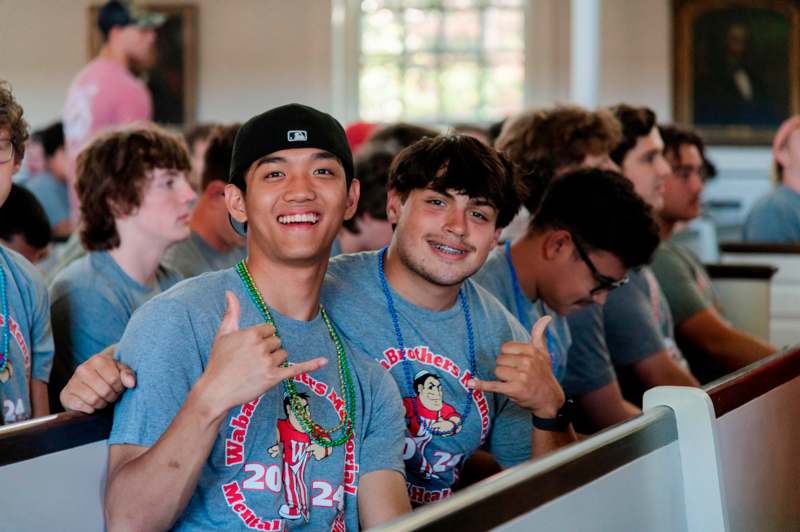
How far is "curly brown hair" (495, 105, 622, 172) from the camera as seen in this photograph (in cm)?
366

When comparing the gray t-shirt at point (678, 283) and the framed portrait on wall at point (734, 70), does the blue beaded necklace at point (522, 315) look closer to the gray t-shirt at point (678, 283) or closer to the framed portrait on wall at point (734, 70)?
the gray t-shirt at point (678, 283)

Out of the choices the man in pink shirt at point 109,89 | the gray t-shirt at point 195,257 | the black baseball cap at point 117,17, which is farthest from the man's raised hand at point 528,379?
the black baseball cap at point 117,17

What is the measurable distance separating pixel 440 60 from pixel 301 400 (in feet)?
30.0

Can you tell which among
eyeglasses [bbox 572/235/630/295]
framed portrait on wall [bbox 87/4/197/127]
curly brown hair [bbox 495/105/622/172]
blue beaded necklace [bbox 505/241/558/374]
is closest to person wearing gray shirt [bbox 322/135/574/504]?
blue beaded necklace [bbox 505/241/558/374]

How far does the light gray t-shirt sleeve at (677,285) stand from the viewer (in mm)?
4328

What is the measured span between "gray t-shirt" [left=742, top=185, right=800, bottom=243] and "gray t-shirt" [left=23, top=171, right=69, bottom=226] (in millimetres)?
3991

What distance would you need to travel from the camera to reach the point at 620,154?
4.30 m

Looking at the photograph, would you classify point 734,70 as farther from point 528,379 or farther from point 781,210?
point 528,379

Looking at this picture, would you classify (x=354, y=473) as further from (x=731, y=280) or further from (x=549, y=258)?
(x=731, y=280)

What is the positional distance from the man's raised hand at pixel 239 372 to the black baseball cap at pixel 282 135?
423 millimetres

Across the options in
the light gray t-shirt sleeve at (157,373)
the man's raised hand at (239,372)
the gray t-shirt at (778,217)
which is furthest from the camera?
the gray t-shirt at (778,217)

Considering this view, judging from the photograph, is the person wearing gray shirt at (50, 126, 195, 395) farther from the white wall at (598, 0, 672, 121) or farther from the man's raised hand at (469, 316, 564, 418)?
the white wall at (598, 0, 672, 121)

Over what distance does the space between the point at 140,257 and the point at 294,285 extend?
1.17 metres

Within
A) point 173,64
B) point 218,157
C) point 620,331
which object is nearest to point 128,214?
point 218,157
